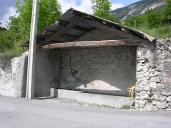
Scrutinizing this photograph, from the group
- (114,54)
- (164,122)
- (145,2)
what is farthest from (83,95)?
(145,2)

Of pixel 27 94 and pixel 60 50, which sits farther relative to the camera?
pixel 60 50

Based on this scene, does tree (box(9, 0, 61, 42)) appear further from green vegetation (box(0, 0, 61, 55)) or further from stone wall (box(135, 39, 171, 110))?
stone wall (box(135, 39, 171, 110))

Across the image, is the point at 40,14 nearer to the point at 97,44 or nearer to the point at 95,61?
the point at 95,61

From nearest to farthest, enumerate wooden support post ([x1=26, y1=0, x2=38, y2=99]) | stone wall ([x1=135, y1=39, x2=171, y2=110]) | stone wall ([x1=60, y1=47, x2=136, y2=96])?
stone wall ([x1=135, y1=39, x2=171, y2=110])
stone wall ([x1=60, y1=47, x2=136, y2=96])
wooden support post ([x1=26, y1=0, x2=38, y2=99])

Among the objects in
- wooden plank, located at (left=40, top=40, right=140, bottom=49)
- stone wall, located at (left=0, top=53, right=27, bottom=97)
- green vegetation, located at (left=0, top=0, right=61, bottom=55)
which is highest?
green vegetation, located at (left=0, top=0, right=61, bottom=55)

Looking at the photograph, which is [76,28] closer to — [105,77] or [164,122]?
[105,77]

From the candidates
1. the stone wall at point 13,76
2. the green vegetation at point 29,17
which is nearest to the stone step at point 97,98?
the stone wall at point 13,76

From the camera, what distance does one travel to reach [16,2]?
2566cm

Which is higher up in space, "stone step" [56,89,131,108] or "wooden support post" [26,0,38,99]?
"wooden support post" [26,0,38,99]

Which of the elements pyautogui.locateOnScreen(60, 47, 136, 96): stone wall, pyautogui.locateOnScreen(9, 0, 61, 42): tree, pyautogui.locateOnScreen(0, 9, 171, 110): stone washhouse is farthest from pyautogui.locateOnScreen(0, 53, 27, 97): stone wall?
pyautogui.locateOnScreen(9, 0, 61, 42): tree

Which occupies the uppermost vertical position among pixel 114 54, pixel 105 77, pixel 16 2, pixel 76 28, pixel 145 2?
pixel 145 2

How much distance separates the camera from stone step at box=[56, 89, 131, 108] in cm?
1355

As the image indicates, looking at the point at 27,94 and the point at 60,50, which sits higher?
the point at 60,50

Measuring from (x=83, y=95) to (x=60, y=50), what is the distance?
11.2 feet
